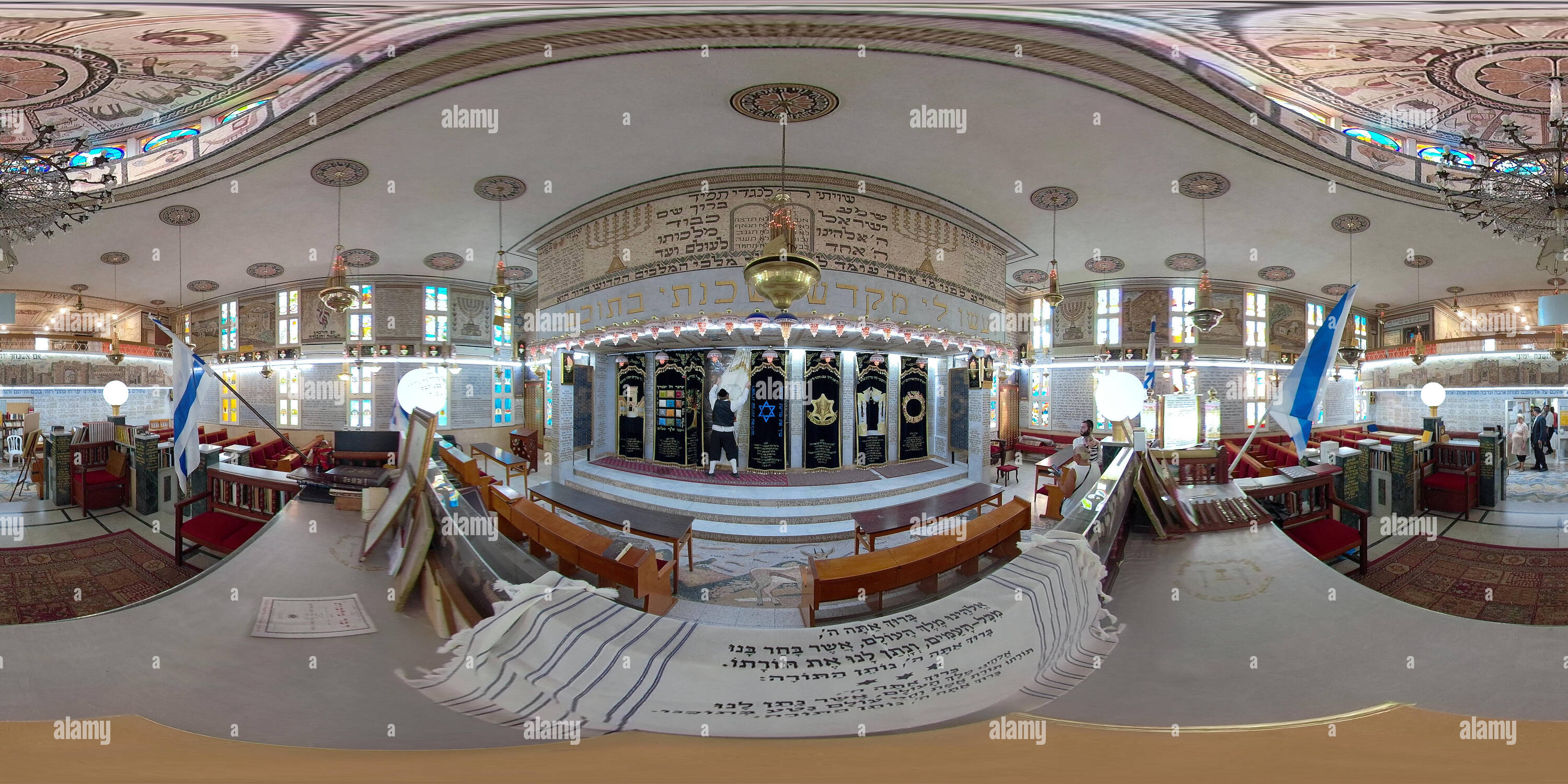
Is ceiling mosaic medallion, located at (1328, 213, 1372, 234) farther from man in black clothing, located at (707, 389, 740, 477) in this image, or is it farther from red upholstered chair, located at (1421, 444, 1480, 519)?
man in black clothing, located at (707, 389, 740, 477)

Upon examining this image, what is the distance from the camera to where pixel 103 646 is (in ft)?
3.17

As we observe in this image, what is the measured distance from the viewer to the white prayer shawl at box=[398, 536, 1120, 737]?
0.74 m

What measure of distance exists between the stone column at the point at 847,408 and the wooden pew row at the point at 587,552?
3611mm

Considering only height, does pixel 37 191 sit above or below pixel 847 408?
above

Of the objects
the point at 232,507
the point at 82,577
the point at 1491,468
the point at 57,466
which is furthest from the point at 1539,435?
the point at 57,466

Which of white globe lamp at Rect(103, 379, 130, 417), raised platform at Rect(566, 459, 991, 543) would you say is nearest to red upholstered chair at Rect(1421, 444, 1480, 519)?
raised platform at Rect(566, 459, 991, 543)

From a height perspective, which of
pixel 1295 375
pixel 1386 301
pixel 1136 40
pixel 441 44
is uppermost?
pixel 441 44

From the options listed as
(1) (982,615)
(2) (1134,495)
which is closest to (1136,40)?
(2) (1134,495)

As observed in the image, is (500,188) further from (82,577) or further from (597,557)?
(597,557)

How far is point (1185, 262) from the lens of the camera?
5449mm

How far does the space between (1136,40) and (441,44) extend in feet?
9.80

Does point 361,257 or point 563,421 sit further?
point 361,257

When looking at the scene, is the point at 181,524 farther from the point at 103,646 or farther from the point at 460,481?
the point at 460,481

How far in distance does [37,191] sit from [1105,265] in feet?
26.0
